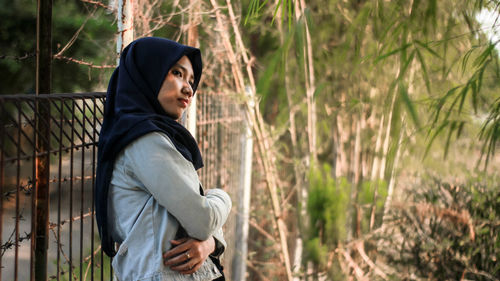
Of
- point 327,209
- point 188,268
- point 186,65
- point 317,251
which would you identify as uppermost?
point 186,65

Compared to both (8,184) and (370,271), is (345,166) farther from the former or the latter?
(8,184)

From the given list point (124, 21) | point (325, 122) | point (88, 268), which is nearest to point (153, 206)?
point (88, 268)

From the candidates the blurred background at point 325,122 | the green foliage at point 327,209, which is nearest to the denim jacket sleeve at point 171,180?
the blurred background at point 325,122

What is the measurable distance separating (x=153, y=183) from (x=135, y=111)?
19 centimetres

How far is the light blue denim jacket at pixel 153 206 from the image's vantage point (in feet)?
3.37

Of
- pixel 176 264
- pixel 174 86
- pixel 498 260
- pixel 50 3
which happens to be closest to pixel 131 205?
pixel 176 264

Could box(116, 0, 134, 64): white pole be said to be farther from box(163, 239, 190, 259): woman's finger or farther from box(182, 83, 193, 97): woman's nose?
box(163, 239, 190, 259): woman's finger

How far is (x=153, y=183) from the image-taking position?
40.3 inches

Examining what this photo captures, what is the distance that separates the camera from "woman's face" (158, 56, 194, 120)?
1203 mm

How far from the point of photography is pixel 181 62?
123 cm

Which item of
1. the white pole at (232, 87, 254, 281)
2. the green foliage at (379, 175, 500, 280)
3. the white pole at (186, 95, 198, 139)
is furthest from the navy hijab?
the white pole at (232, 87, 254, 281)

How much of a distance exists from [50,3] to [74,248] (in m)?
1.22

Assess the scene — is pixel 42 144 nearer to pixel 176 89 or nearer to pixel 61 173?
pixel 61 173

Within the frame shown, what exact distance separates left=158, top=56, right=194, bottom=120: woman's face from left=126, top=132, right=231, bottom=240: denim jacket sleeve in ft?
0.50
